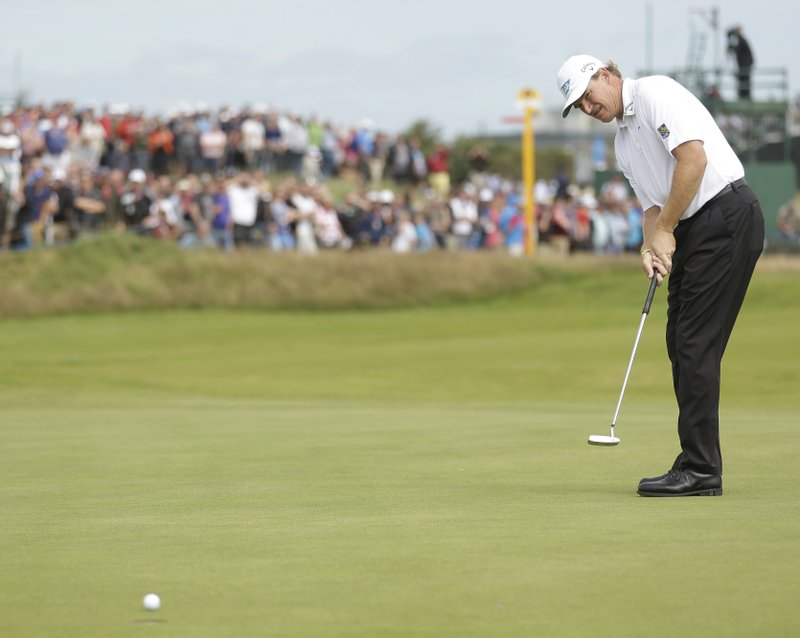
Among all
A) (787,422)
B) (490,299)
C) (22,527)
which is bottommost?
(490,299)

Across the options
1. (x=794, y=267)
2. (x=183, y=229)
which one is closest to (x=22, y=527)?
(x=183, y=229)

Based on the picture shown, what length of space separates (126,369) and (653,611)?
17.6 m

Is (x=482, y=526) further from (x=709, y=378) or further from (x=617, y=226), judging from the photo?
(x=617, y=226)

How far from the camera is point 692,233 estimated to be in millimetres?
7016

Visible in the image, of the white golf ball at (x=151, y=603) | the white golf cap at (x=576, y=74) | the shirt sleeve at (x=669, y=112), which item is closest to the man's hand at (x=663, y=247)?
the shirt sleeve at (x=669, y=112)

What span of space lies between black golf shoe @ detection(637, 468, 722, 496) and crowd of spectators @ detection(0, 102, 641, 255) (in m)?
22.4

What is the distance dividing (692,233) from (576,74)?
92cm

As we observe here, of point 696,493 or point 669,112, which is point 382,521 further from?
point 669,112

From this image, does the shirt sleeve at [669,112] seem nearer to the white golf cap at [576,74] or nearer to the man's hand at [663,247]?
the white golf cap at [576,74]

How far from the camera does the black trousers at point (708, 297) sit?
697cm

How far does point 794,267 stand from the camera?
30734mm

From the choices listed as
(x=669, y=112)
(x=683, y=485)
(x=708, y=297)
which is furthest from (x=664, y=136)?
(x=683, y=485)

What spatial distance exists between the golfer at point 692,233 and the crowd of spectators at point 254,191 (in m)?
22.0

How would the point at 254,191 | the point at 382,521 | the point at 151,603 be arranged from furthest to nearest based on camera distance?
the point at 254,191, the point at 382,521, the point at 151,603
